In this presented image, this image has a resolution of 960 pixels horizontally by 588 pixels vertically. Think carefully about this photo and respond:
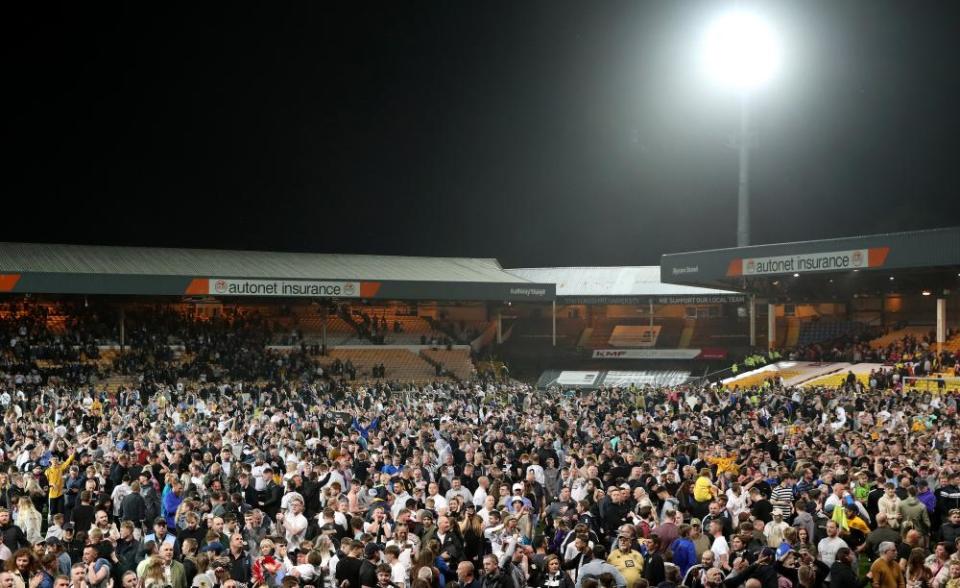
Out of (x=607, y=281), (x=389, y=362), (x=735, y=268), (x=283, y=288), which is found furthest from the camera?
(x=607, y=281)

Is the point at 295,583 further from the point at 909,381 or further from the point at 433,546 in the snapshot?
the point at 909,381

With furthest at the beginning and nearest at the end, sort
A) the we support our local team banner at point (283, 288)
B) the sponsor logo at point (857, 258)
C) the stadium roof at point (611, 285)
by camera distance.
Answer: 1. the stadium roof at point (611, 285)
2. the we support our local team banner at point (283, 288)
3. the sponsor logo at point (857, 258)

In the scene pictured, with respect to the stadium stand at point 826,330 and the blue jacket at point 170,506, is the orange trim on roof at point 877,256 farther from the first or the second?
the blue jacket at point 170,506

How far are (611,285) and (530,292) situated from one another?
5.90 m

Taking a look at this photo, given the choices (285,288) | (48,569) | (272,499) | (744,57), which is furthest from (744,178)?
(48,569)

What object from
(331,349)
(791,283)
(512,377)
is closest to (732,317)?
(791,283)

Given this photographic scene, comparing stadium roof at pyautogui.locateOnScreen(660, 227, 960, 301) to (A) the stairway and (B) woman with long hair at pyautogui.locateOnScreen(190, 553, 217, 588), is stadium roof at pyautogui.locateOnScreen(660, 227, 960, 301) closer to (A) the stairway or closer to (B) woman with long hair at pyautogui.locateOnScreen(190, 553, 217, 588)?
(A) the stairway

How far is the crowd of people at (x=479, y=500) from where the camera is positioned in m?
7.87

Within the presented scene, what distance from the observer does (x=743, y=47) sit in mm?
38625

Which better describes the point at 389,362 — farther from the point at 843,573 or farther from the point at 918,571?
the point at 918,571

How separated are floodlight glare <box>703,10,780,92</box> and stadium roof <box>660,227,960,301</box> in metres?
9.03

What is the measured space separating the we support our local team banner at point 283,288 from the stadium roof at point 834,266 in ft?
39.8

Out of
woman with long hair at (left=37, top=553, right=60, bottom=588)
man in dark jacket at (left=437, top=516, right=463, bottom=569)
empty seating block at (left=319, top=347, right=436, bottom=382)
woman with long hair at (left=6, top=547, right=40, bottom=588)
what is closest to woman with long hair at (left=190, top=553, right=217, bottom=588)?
woman with long hair at (left=37, top=553, right=60, bottom=588)

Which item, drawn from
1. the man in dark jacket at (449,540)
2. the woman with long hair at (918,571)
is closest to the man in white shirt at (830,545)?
the woman with long hair at (918,571)
